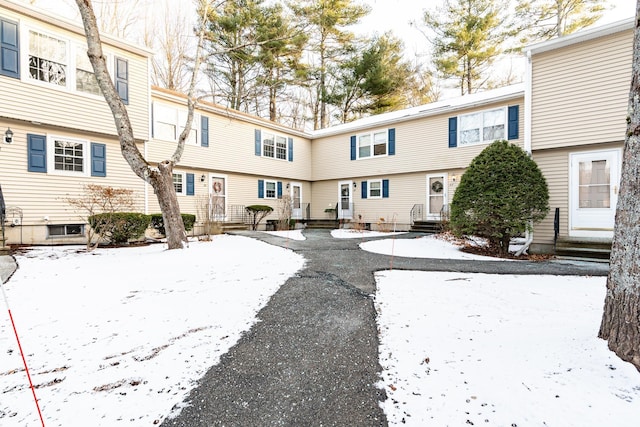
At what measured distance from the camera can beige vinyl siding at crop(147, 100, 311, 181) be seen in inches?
467

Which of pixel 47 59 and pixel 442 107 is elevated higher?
pixel 442 107

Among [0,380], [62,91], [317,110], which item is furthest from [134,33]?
[0,380]

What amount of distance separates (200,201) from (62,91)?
18.3ft

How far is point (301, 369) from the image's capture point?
94.8 inches

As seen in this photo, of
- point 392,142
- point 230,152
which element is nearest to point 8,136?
point 230,152

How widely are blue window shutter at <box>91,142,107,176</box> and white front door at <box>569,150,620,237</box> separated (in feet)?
44.3

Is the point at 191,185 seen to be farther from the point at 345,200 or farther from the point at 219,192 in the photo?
the point at 345,200

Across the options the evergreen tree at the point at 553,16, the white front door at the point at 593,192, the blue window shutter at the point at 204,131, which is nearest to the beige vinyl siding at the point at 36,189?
the blue window shutter at the point at 204,131

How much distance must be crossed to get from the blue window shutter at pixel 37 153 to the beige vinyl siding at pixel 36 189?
9 cm

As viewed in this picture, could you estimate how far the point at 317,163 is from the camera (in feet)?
57.1

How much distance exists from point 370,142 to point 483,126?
16.9 ft

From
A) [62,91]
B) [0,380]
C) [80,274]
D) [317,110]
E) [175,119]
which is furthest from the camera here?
[317,110]

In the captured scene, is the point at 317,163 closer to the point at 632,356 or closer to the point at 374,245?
the point at 374,245

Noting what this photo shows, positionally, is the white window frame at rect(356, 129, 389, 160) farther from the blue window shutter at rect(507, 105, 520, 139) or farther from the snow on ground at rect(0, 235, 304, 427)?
the snow on ground at rect(0, 235, 304, 427)
